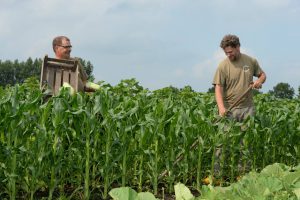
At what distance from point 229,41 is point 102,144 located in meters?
2.29

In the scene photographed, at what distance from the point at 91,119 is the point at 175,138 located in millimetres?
1447

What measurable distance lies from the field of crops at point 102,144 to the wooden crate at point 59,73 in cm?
18

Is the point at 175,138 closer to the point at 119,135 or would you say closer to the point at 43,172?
the point at 119,135

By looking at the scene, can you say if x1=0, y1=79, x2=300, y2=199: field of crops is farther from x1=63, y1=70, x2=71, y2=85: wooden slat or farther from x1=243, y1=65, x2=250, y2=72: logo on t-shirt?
x1=243, y1=65, x2=250, y2=72: logo on t-shirt

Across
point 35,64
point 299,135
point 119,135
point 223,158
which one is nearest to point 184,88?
point 299,135

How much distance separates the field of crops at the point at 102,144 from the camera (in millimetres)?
5828

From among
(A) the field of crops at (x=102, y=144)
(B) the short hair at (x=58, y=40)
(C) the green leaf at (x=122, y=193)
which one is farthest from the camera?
(B) the short hair at (x=58, y=40)

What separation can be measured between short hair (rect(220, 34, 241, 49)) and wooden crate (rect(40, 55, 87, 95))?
6.41ft

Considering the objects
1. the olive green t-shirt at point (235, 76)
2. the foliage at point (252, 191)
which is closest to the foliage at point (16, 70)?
the olive green t-shirt at point (235, 76)

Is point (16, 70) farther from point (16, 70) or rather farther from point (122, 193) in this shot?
point (122, 193)

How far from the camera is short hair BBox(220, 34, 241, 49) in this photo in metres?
7.53

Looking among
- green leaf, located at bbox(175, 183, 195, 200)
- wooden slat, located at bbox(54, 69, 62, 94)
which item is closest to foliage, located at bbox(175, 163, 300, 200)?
green leaf, located at bbox(175, 183, 195, 200)

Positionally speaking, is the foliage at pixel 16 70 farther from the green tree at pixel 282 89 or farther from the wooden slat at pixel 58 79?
the wooden slat at pixel 58 79

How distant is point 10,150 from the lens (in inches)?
223
